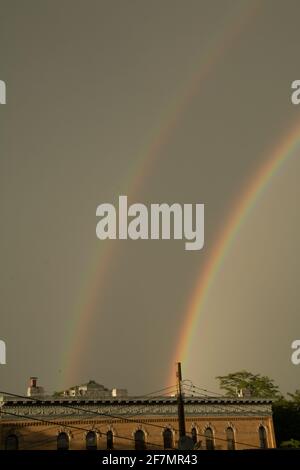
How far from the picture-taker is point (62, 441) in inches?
1804

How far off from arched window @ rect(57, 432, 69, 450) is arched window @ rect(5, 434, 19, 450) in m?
3.07

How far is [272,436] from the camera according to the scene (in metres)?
52.7

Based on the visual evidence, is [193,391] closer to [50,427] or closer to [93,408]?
[93,408]

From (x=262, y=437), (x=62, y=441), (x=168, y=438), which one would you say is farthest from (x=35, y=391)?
(x=262, y=437)

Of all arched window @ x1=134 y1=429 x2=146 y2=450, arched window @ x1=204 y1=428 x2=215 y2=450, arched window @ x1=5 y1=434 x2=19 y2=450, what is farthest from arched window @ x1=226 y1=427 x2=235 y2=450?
arched window @ x1=5 y1=434 x2=19 y2=450

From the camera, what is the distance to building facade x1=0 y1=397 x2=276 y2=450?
45.1m

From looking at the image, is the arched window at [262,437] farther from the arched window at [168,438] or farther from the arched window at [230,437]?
A: the arched window at [168,438]

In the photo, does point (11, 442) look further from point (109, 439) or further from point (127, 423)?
point (127, 423)

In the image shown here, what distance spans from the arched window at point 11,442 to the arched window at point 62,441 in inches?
121

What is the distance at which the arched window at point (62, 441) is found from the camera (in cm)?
4566

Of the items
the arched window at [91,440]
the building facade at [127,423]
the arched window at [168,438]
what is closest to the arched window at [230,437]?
the building facade at [127,423]

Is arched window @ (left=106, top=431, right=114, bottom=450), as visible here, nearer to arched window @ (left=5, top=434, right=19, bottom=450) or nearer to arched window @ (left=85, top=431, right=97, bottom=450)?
arched window @ (left=85, top=431, right=97, bottom=450)
